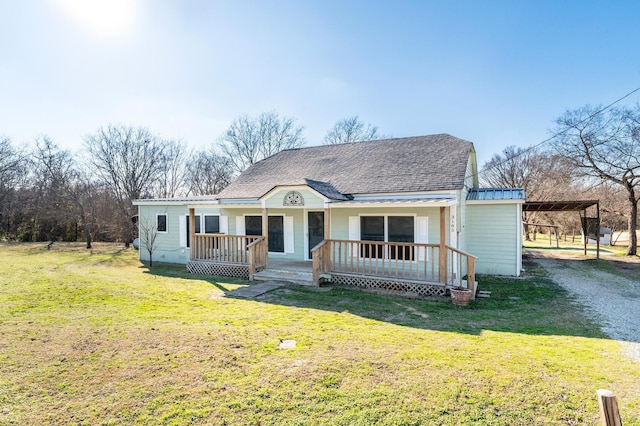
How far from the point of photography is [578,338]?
5.34 m

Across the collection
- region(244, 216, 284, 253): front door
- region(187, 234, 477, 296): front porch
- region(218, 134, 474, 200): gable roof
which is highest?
region(218, 134, 474, 200): gable roof

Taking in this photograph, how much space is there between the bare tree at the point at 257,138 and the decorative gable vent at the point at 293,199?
2329 cm

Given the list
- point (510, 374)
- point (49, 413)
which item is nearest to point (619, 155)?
point (510, 374)

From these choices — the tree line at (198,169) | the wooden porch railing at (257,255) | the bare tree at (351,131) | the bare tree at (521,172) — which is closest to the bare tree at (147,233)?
the wooden porch railing at (257,255)

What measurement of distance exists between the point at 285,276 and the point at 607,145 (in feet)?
55.4

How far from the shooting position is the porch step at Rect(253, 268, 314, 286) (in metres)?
9.70

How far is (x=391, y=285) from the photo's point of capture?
29.5 feet

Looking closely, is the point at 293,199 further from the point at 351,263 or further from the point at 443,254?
the point at 443,254

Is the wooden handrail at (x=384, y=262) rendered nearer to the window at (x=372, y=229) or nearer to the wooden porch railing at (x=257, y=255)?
the window at (x=372, y=229)

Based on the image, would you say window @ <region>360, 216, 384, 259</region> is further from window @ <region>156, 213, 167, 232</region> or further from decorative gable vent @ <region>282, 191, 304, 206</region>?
window @ <region>156, 213, 167, 232</region>

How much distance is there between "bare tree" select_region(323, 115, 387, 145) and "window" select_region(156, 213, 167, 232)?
21.0m

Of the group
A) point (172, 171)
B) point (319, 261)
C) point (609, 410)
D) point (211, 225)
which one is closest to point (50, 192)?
point (172, 171)

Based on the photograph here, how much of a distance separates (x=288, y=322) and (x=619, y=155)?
18379 millimetres

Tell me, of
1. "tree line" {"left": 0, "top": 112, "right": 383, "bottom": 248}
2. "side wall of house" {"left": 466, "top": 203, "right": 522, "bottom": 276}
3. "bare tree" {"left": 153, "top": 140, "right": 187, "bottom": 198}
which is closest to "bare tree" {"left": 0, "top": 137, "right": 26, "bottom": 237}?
"tree line" {"left": 0, "top": 112, "right": 383, "bottom": 248}
